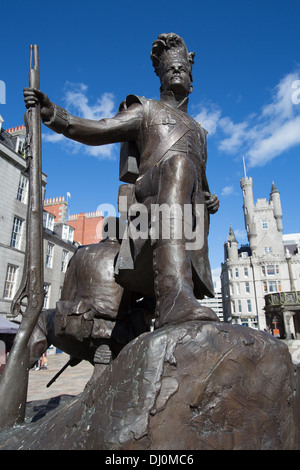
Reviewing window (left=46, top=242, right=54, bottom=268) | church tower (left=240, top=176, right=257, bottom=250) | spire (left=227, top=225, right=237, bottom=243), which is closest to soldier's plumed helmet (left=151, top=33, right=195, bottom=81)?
window (left=46, top=242, right=54, bottom=268)

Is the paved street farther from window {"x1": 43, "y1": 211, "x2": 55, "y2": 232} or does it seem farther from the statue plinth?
window {"x1": 43, "y1": 211, "x2": 55, "y2": 232}

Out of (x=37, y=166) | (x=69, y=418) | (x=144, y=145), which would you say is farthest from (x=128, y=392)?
(x=144, y=145)

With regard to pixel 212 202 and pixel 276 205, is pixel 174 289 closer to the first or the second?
pixel 212 202

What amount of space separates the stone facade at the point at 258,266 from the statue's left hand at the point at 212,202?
1745 inches

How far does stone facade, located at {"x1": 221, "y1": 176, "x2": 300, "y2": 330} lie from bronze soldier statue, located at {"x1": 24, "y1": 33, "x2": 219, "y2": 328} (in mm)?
44597

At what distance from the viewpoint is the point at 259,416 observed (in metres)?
1.36

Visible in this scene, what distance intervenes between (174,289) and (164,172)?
80 centimetres

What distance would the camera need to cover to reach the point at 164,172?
7.09ft

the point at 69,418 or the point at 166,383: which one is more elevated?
the point at 166,383

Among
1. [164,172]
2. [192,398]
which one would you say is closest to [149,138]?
[164,172]

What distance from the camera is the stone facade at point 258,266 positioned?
4534 cm
